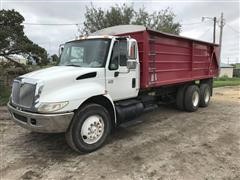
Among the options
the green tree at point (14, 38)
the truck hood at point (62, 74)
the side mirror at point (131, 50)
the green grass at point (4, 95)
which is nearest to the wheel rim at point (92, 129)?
the truck hood at point (62, 74)

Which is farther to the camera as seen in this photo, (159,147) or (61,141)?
(61,141)

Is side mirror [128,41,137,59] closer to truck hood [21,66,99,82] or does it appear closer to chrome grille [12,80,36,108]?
truck hood [21,66,99,82]

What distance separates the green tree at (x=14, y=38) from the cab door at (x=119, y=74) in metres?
8.30

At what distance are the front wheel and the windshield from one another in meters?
0.97

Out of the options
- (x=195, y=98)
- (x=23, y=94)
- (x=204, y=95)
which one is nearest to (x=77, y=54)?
(x=23, y=94)

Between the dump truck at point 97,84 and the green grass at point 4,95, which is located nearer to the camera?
the dump truck at point 97,84

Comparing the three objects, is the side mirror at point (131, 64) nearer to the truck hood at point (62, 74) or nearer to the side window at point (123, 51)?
the side window at point (123, 51)

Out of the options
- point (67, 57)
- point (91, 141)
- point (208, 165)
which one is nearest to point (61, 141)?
point (91, 141)

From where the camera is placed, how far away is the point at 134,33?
6.54 m

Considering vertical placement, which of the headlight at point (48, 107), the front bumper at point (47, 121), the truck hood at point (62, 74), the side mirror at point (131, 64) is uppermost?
the side mirror at point (131, 64)

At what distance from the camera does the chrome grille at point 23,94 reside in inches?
183

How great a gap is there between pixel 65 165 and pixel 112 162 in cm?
84

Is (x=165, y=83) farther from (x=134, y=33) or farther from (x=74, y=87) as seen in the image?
(x=74, y=87)

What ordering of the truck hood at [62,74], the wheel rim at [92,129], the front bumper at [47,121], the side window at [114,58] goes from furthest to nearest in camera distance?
the side window at [114,58] < the wheel rim at [92,129] < the truck hood at [62,74] < the front bumper at [47,121]
